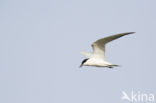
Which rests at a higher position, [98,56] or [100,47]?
[100,47]

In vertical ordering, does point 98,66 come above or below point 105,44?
below

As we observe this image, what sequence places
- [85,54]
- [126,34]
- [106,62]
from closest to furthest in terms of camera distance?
[126,34] → [106,62] → [85,54]

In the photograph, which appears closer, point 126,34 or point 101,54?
point 126,34

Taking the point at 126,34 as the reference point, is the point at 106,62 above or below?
below

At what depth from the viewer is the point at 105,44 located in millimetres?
11867

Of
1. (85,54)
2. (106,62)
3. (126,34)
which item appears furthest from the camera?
(85,54)

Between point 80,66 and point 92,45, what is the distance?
3.13ft

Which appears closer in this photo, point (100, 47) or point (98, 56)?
point (100, 47)

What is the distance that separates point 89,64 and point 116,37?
164 cm

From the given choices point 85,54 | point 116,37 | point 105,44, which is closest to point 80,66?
point 85,54

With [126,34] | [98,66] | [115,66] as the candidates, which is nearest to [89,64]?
[98,66]

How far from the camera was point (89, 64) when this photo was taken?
39.8 feet

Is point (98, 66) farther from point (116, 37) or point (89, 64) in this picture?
point (116, 37)

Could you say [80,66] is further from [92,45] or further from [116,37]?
[116,37]
